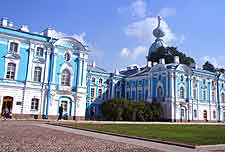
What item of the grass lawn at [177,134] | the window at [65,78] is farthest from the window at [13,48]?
the grass lawn at [177,134]

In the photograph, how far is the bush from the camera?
3919 centimetres

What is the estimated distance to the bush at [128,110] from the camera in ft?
129

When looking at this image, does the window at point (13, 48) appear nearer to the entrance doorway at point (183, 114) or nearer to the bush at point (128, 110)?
the bush at point (128, 110)

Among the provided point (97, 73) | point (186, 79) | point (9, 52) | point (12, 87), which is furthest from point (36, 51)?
point (186, 79)

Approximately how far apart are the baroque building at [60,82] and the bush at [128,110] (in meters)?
3.19

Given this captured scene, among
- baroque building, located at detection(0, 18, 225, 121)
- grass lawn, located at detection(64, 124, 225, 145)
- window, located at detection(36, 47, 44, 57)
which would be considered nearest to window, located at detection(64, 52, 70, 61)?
baroque building, located at detection(0, 18, 225, 121)

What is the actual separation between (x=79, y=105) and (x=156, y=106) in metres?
14.5

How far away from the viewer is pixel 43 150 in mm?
8719

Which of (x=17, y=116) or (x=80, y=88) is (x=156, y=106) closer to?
(x=80, y=88)

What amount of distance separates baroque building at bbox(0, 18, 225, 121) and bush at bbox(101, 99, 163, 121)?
3194mm

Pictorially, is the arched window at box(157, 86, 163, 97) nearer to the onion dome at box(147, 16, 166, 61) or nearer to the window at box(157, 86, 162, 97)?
the window at box(157, 86, 162, 97)

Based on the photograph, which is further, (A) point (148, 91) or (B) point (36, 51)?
(A) point (148, 91)

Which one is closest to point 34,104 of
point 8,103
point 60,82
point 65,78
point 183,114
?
point 8,103

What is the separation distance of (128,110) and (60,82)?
37.4 ft
